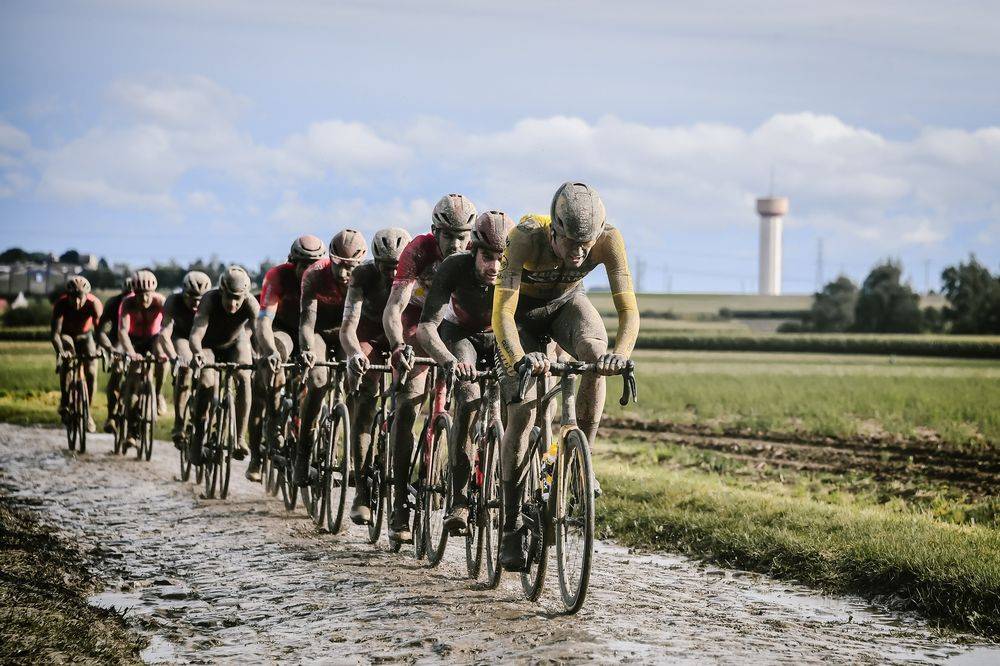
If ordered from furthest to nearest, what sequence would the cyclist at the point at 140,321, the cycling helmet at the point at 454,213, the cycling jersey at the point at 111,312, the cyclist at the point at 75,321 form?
the cyclist at the point at 75,321
the cycling jersey at the point at 111,312
the cyclist at the point at 140,321
the cycling helmet at the point at 454,213

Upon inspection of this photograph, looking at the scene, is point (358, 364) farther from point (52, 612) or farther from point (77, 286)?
point (77, 286)

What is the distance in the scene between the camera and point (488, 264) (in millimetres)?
8969

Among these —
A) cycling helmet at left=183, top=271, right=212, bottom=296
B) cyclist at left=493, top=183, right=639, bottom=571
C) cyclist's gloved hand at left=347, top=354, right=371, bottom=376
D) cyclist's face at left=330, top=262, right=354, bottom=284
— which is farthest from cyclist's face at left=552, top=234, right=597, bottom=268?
cycling helmet at left=183, top=271, right=212, bottom=296

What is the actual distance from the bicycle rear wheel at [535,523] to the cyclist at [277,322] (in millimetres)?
5131

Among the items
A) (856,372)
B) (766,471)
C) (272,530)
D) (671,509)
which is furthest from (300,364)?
Result: (856,372)

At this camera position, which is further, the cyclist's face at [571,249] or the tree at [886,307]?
the tree at [886,307]

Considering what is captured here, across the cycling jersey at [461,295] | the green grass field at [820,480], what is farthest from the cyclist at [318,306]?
the green grass field at [820,480]

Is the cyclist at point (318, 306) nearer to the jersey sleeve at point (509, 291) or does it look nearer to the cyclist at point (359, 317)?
the cyclist at point (359, 317)

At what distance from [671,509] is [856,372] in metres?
37.6

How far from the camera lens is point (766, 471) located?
17219 millimetres

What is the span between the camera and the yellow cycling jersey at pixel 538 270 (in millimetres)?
7953

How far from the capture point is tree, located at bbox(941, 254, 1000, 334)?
6349cm

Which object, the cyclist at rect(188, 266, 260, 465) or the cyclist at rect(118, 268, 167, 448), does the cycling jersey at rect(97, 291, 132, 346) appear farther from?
the cyclist at rect(188, 266, 260, 465)

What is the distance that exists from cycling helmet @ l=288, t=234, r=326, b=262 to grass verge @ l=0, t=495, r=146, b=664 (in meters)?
3.93
